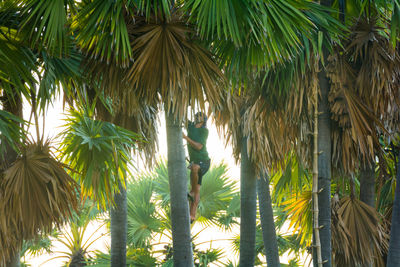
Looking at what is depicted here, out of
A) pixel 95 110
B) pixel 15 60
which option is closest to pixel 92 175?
pixel 95 110

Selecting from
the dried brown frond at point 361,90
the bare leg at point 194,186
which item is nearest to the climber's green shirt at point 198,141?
the bare leg at point 194,186

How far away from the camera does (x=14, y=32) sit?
8367 mm

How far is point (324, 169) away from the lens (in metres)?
7.65

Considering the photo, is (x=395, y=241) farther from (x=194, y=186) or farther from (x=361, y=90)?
(x=194, y=186)

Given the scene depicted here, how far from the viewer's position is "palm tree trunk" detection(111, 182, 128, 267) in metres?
10.2

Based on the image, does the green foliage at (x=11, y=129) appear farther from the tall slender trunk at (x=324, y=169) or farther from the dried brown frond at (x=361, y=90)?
the dried brown frond at (x=361, y=90)

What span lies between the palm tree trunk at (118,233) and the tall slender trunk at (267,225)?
2620mm

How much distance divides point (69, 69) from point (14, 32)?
3.07ft

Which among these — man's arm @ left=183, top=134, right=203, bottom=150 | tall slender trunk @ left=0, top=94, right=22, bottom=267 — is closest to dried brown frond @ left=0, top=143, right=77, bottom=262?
tall slender trunk @ left=0, top=94, right=22, bottom=267

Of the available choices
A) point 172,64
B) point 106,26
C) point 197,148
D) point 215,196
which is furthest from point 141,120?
point 215,196

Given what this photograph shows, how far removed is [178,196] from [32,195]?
199cm

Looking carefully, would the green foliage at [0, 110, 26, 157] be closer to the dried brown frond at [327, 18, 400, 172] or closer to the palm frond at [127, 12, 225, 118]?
the palm frond at [127, 12, 225, 118]

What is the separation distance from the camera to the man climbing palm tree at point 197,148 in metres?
8.89

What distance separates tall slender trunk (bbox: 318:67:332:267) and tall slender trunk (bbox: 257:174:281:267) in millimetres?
3126
